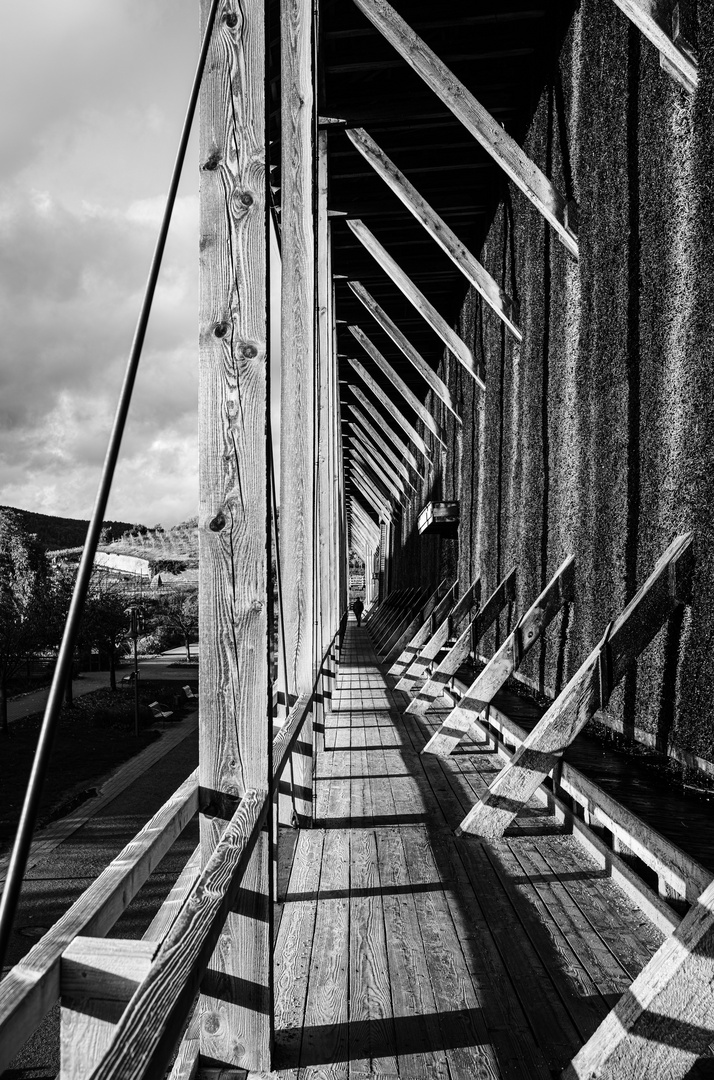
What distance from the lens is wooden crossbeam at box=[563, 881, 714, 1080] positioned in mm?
1561

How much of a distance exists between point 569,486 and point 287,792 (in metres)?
2.43

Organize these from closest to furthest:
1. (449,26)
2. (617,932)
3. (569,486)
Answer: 1. (617,932)
2. (569,486)
3. (449,26)

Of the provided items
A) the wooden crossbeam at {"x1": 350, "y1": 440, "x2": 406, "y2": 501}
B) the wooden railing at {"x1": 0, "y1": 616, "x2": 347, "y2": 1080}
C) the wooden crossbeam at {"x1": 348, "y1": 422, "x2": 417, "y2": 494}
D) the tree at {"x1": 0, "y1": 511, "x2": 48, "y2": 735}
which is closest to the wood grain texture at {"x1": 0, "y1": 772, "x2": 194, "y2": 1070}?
the wooden railing at {"x1": 0, "y1": 616, "x2": 347, "y2": 1080}

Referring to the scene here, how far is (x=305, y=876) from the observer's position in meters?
3.03

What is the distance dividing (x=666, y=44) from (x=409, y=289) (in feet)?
15.5

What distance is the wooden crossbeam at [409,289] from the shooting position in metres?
7.40

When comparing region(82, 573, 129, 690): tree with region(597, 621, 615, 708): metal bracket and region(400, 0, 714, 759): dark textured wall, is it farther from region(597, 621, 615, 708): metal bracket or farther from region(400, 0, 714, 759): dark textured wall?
region(597, 621, 615, 708): metal bracket

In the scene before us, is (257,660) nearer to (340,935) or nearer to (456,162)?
(340,935)

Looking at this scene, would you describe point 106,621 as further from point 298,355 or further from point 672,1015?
point 672,1015

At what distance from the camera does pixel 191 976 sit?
3.97 ft

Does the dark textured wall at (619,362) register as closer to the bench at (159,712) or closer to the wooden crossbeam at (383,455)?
the wooden crossbeam at (383,455)

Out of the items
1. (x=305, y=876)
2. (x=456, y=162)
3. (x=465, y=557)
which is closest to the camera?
(x=305, y=876)

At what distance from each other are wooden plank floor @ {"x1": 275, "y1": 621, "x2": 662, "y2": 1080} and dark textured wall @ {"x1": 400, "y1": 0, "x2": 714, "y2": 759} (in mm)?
784

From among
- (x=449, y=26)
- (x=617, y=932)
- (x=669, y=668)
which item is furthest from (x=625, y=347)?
(x=449, y=26)
